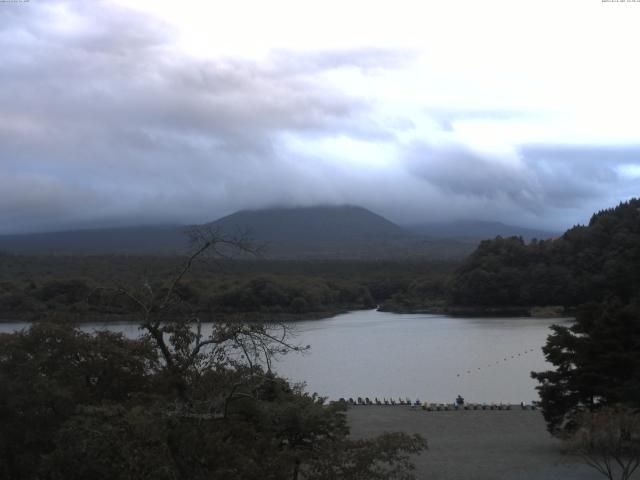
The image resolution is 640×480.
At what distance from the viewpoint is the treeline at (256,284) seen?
51.4 meters

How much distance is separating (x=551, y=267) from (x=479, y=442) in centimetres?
5070

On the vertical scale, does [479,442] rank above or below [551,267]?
below

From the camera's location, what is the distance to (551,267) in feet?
217

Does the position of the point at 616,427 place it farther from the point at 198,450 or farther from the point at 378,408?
the point at 378,408

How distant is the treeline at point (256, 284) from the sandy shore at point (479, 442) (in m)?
19.7

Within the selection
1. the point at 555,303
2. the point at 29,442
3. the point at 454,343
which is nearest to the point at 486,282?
the point at 555,303

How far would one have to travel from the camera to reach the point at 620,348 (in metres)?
16.0

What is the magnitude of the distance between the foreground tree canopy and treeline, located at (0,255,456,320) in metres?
30.4

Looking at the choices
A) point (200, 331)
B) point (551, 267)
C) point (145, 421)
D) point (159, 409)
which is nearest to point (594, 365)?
point (200, 331)

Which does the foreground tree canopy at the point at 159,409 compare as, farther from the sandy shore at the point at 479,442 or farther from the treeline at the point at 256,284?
the treeline at the point at 256,284

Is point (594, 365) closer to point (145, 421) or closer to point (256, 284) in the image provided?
point (145, 421)

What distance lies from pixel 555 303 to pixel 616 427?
5514 centimetres

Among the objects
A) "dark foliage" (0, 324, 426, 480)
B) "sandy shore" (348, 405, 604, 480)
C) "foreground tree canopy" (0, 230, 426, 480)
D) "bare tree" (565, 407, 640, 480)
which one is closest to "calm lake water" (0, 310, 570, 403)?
"sandy shore" (348, 405, 604, 480)

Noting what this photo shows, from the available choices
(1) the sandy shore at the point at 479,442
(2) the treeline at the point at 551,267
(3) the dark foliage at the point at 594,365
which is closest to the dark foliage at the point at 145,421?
(1) the sandy shore at the point at 479,442
